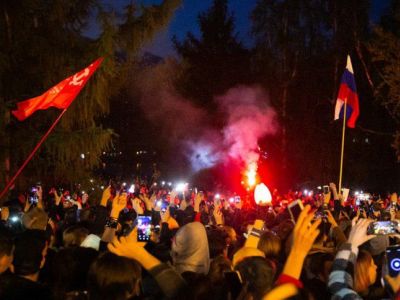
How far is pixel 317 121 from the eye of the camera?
2981cm

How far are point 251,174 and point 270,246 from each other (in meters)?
21.4

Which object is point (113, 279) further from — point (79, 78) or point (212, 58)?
point (212, 58)

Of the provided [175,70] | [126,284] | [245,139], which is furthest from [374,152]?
[126,284]

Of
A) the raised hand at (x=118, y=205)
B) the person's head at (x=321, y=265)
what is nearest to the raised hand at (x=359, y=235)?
the person's head at (x=321, y=265)

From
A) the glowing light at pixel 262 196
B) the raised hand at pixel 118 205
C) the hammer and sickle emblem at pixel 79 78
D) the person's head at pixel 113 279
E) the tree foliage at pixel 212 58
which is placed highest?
the tree foliage at pixel 212 58

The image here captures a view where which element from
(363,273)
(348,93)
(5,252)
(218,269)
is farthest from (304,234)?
(348,93)

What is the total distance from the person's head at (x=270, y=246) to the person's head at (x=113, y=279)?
7.58 ft

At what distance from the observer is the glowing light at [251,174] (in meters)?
24.4

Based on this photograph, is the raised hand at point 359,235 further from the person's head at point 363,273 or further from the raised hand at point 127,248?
the raised hand at point 127,248

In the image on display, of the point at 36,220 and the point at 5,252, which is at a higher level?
the point at 36,220

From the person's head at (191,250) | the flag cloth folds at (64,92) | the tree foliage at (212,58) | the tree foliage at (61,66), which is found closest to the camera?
the person's head at (191,250)

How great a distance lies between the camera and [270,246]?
17.3ft

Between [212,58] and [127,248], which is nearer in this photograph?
[127,248]

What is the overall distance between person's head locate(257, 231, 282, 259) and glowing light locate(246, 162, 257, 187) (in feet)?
60.2
